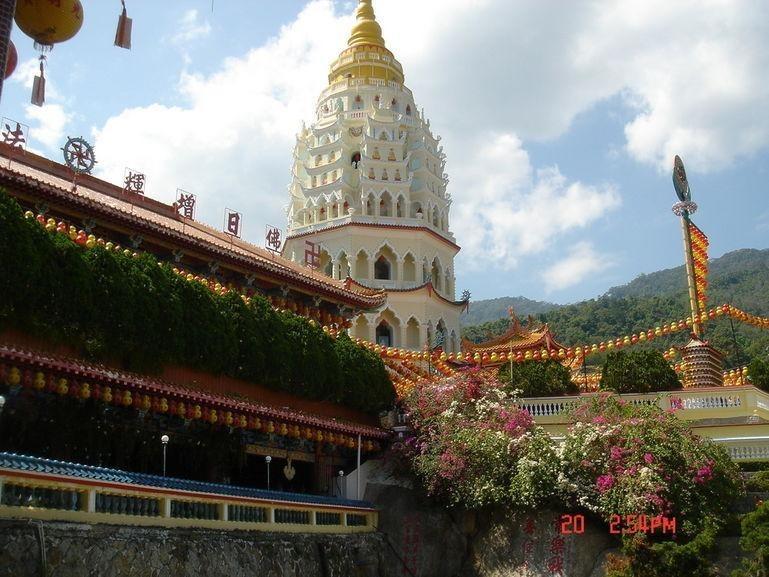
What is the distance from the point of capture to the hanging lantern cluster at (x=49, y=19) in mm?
9750

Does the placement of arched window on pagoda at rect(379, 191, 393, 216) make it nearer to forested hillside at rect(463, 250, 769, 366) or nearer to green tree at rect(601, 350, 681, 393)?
green tree at rect(601, 350, 681, 393)

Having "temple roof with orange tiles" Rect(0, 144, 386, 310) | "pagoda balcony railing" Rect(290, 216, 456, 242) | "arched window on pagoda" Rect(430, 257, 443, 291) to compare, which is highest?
"pagoda balcony railing" Rect(290, 216, 456, 242)

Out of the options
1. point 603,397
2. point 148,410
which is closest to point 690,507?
A: point 603,397

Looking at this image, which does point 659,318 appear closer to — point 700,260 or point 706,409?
point 700,260

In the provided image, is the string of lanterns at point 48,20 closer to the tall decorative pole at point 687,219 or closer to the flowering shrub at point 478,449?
the flowering shrub at point 478,449

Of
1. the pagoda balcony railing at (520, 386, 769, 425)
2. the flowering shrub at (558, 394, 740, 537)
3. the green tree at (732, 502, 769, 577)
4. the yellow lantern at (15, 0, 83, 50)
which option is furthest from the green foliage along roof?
the green tree at (732, 502, 769, 577)

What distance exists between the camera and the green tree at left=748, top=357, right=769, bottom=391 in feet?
113

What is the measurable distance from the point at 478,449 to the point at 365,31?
1506 inches

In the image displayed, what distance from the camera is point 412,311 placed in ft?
158

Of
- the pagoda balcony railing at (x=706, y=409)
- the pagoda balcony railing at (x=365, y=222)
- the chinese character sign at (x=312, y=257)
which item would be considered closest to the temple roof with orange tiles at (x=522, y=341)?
the pagoda balcony railing at (x=365, y=222)

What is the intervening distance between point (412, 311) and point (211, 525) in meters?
29.9

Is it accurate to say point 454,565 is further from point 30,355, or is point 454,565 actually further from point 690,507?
point 30,355

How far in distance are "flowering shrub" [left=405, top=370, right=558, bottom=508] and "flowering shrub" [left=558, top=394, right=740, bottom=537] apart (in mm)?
749

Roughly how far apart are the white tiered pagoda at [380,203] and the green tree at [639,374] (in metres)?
18.3
